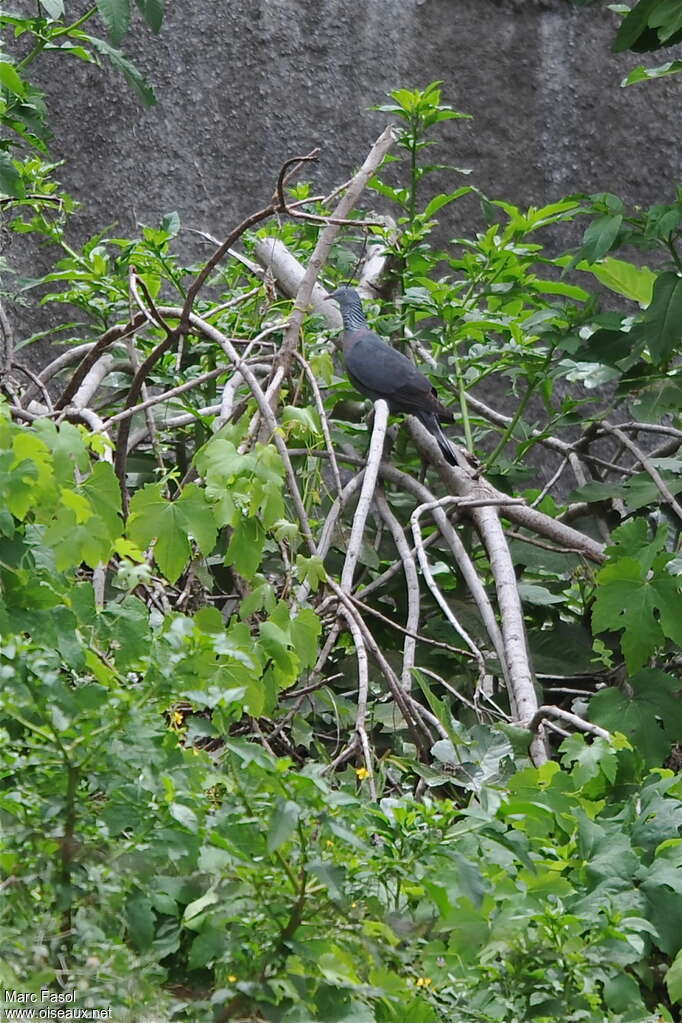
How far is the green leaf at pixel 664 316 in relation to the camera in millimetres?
2982

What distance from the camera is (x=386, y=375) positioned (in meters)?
3.77

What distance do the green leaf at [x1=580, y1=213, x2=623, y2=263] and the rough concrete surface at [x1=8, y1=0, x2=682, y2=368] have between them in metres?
2.74

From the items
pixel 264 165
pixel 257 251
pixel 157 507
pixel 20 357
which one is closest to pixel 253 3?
pixel 264 165

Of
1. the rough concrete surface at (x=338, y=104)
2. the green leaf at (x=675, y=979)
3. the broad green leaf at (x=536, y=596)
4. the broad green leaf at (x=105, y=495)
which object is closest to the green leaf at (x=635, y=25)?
the broad green leaf at (x=536, y=596)

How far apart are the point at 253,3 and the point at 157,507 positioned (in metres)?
3.93

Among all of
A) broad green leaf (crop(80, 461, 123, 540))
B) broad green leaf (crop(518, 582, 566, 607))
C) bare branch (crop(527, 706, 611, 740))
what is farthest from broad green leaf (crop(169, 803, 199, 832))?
broad green leaf (crop(518, 582, 566, 607))

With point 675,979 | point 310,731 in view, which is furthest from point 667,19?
point 675,979

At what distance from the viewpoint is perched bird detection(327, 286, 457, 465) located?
146 inches

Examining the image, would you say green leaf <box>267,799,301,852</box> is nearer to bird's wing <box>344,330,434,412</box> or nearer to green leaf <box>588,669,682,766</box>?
green leaf <box>588,669,682,766</box>

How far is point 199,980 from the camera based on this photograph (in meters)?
1.71

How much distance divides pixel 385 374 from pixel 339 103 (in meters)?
2.36

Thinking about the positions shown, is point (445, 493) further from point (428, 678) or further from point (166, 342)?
point (166, 342)

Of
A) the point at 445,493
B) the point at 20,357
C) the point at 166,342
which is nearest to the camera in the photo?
the point at 166,342

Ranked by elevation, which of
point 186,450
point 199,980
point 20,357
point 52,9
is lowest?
point 20,357
